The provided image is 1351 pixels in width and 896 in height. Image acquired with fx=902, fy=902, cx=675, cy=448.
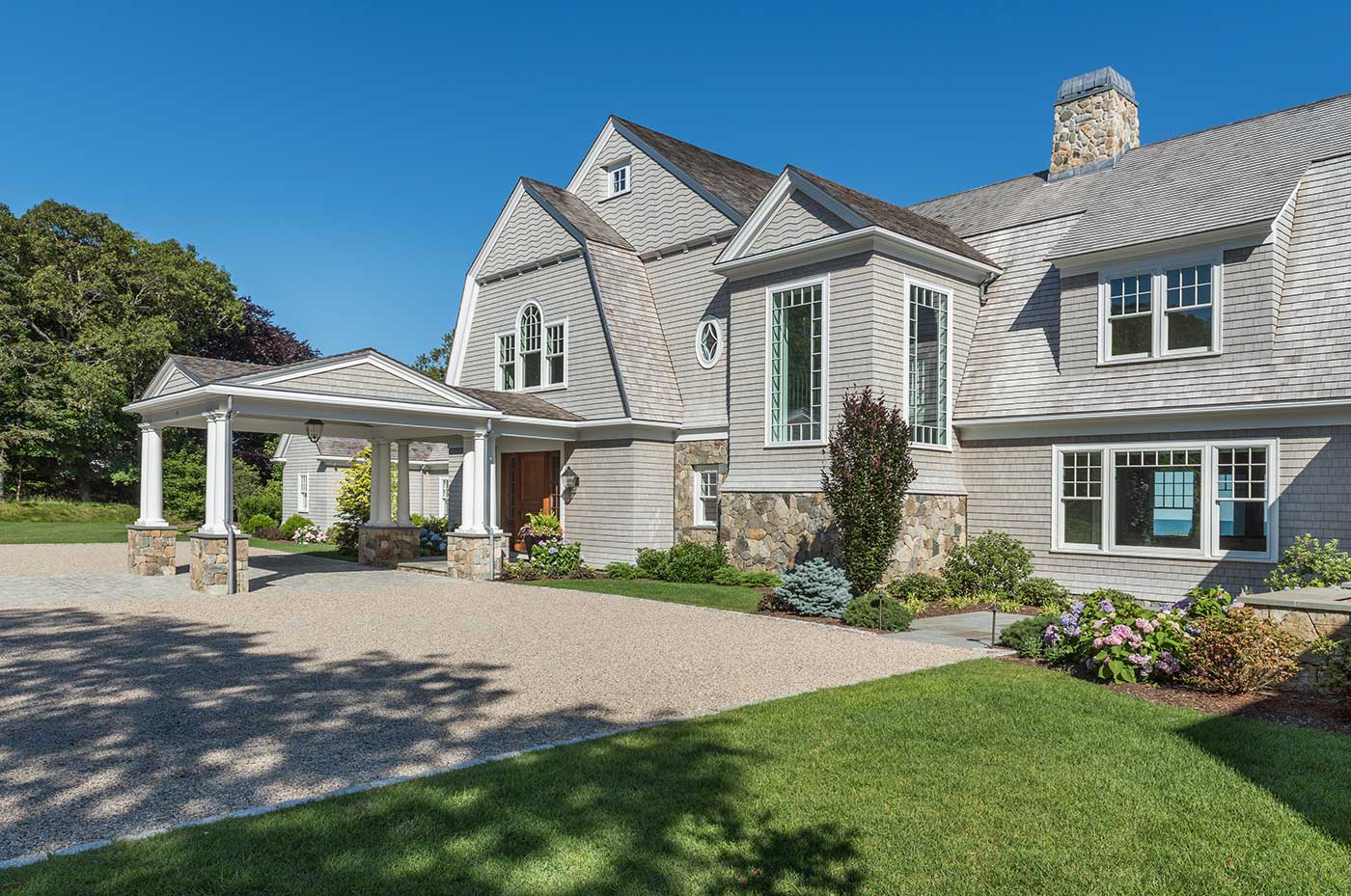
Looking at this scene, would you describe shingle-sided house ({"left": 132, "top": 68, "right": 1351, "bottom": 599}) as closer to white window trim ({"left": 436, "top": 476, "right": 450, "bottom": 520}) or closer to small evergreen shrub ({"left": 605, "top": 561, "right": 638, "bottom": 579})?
small evergreen shrub ({"left": 605, "top": 561, "right": 638, "bottom": 579})

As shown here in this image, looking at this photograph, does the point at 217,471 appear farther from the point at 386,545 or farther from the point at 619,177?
the point at 619,177

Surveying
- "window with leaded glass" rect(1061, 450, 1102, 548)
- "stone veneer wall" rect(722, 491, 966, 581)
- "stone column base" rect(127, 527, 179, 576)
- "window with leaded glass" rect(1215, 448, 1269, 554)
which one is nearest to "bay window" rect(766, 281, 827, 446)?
"stone veneer wall" rect(722, 491, 966, 581)

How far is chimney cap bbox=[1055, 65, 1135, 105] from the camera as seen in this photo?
16.5m

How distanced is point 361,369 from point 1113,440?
11833 millimetres

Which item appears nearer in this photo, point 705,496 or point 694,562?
point 694,562

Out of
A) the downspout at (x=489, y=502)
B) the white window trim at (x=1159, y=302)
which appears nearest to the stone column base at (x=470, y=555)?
the downspout at (x=489, y=502)

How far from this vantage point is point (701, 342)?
58.2 ft

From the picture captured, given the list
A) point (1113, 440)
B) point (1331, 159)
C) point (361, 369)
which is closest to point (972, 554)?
point (1113, 440)

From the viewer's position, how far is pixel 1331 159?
1277cm

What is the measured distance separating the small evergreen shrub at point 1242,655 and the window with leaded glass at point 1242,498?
203 inches

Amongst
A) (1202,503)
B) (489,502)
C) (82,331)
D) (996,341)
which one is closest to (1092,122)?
(996,341)

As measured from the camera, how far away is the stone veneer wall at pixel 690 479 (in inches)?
677

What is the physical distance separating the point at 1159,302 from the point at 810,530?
20.2 feet

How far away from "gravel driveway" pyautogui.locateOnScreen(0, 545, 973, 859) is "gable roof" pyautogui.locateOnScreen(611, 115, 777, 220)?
882 centimetres
